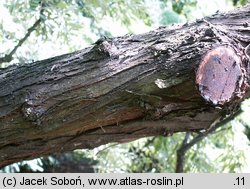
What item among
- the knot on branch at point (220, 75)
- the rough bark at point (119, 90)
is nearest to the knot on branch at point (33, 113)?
the rough bark at point (119, 90)

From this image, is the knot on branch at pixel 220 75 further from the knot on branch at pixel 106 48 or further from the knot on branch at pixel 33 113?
the knot on branch at pixel 33 113

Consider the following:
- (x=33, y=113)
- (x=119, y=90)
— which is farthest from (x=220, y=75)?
(x=33, y=113)

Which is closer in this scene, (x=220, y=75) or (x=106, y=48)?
(x=220, y=75)

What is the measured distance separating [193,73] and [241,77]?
14 centimetres

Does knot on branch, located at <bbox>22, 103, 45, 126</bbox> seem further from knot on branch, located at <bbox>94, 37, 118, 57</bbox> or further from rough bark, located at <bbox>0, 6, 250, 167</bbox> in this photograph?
knot on branch, located at <bbox>94, 37, 118, 57</bbox>

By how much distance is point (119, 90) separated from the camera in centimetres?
108

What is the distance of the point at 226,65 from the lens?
101cm

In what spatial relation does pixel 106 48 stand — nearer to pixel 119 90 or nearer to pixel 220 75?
pixel 119 90

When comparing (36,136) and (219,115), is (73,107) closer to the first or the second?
(36,136)

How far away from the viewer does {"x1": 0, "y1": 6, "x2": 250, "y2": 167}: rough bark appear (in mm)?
1025

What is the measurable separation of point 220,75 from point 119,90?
9.8 inches

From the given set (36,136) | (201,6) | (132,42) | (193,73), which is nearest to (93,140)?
(36,136)

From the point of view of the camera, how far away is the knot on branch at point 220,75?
982mm

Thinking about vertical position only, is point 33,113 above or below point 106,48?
below
